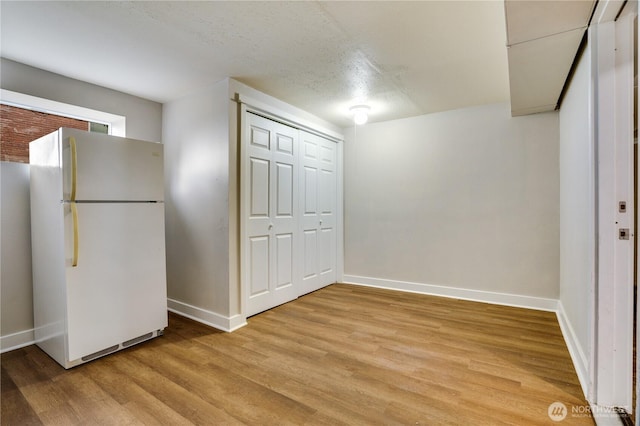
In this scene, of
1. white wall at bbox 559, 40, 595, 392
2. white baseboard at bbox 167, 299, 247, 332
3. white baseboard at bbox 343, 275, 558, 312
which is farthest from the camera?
white baseboard at bbox 343, 275, 558, 312

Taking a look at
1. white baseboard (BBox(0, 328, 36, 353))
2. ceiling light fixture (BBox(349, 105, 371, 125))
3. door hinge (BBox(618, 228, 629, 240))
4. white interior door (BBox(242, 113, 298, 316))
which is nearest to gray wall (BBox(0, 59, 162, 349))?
white baseboard (BBox(0, 328, 36, 353))

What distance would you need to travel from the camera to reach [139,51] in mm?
2246

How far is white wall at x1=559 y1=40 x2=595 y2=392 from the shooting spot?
68.2 inches

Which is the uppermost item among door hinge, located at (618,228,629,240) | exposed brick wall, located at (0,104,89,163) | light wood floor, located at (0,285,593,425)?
exposed brick wall, located at (0,104,89,163)

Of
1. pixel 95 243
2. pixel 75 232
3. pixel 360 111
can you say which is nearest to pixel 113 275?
pixel 95 243

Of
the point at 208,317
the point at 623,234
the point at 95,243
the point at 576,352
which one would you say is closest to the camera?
the point at 623,234

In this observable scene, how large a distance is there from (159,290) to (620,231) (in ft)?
10.4

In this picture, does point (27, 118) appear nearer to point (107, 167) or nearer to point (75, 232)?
point (107, 167)

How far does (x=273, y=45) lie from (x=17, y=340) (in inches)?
124

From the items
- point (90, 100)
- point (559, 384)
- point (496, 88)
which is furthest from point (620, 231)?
point (90, 100)

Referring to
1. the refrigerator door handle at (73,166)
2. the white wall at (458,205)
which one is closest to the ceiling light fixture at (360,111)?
the white wall at (458,205)

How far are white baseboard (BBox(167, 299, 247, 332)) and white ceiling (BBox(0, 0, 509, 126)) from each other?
7.36ft

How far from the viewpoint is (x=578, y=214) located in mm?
2109

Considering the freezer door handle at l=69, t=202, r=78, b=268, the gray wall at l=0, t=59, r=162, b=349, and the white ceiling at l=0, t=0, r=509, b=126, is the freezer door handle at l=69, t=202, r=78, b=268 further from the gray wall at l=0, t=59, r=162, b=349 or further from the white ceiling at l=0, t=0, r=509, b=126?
the white ceiling at l=0, t=0, r=509, b=126
